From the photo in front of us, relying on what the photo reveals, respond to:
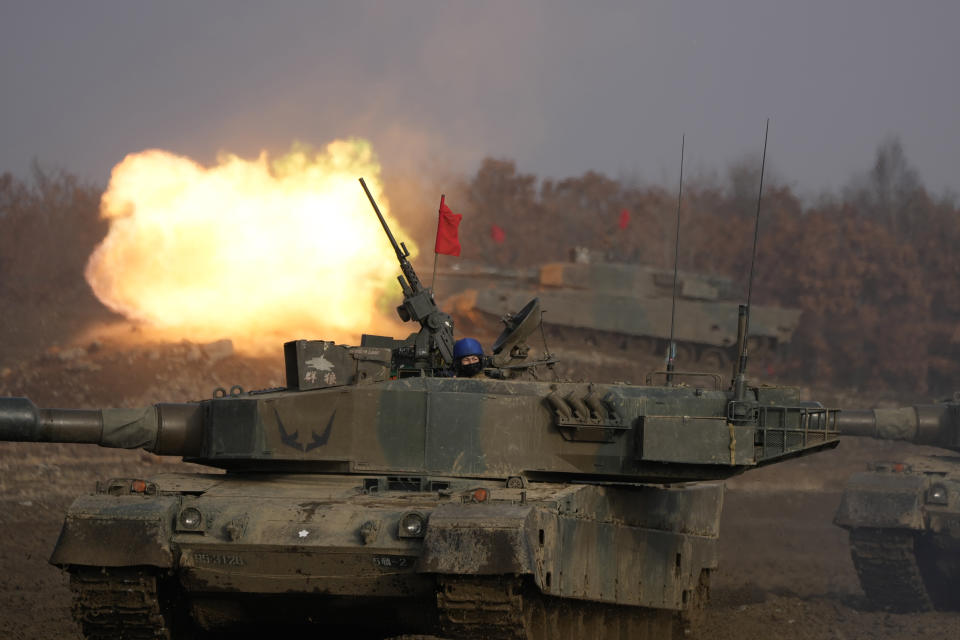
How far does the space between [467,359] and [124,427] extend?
9.90 feet

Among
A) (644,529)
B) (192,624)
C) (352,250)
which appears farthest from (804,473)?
(192,624)

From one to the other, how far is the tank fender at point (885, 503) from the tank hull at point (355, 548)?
6749 millimetres

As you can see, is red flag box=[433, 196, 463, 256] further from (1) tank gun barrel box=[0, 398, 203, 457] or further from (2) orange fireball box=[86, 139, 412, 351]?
(2) orange fireball box=[86, 139, 412, 351]

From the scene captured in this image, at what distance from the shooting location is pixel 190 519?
35.8ft

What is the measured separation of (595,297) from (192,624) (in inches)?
996

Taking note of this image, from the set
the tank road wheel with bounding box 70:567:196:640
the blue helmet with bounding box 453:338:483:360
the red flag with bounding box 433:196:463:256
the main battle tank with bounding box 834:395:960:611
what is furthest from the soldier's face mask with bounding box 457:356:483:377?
the main battle tank with bounding box 834:395:960:611

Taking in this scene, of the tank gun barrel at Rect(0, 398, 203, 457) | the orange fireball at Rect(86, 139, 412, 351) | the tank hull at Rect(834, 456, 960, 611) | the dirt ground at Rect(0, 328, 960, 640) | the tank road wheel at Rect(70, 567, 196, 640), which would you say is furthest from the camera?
the orange fireball at Rect(86, 139, 412, 351)

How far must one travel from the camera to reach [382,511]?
35.7 feet

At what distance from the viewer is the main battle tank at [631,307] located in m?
36.3

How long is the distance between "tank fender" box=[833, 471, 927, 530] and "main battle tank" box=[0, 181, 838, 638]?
4.41m

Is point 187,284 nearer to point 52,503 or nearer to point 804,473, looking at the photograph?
point 52,503

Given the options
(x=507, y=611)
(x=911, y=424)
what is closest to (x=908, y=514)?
(x=911, y=424)

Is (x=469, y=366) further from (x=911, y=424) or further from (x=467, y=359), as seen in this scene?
(x=911, y=424)

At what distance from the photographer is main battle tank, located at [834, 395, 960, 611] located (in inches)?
707
